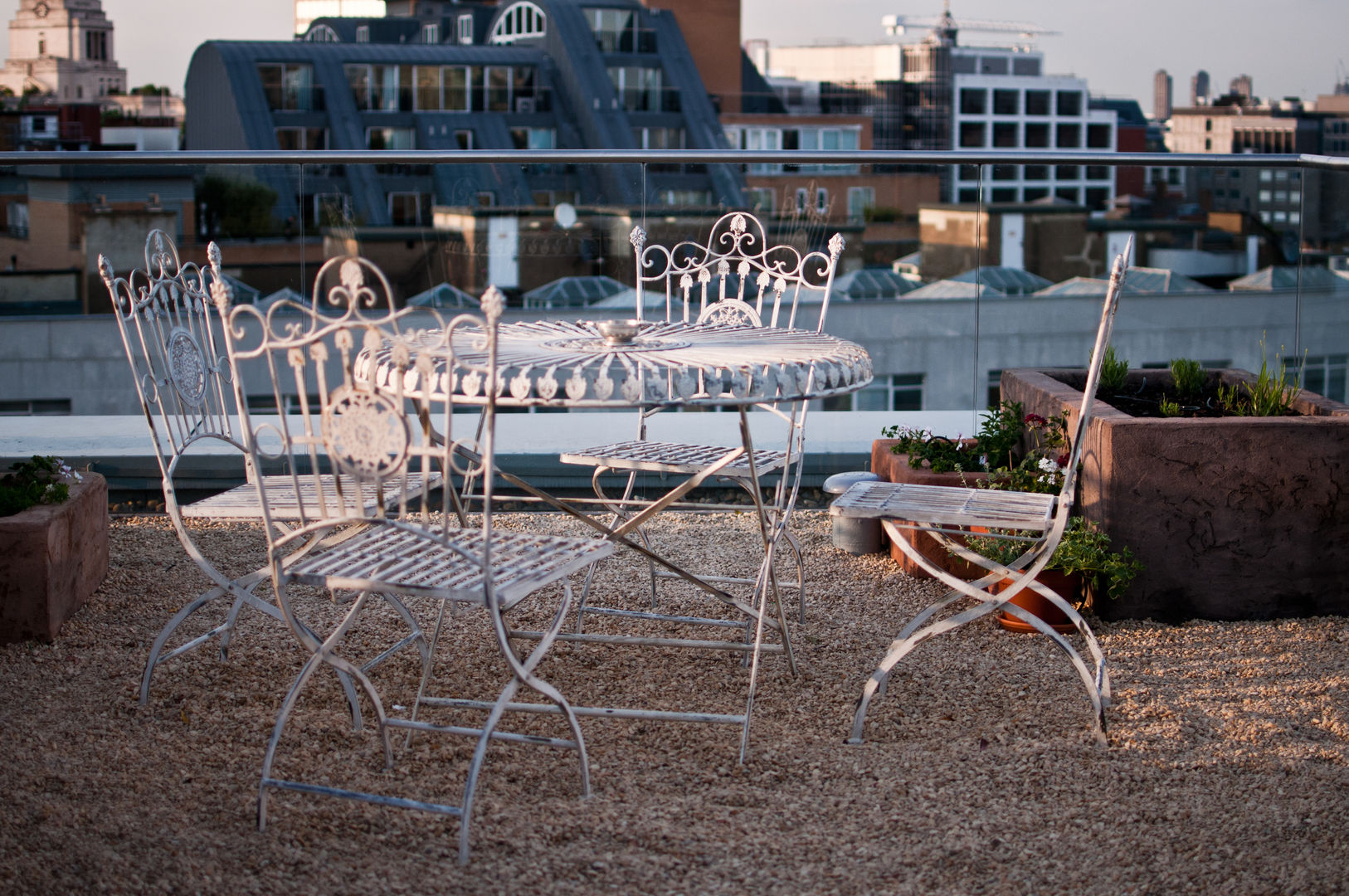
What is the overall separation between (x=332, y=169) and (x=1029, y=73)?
365 feet

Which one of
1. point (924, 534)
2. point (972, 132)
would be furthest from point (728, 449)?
point (972, 132)

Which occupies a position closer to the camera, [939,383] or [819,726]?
[819,726]

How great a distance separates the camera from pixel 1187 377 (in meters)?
4.17

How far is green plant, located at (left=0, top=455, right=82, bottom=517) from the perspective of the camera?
11.2ft

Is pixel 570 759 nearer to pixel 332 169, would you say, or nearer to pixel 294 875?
pixel 294 875

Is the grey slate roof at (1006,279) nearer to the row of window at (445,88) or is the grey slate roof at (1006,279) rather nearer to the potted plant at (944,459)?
the potted plant at (944,459)

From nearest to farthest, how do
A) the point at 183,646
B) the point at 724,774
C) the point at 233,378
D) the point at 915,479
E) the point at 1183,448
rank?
the point at 233,378 → the point at 724,774 → the point at 183,646 → the point at 1183,448 → the point at 915,479

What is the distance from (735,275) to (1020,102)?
4098 inches

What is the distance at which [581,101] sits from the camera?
54.2 meters

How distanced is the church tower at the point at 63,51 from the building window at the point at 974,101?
6130 centimetres

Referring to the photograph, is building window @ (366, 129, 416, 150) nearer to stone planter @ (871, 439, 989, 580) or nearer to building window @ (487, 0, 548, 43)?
building window @ (487, 0, 548, 43)

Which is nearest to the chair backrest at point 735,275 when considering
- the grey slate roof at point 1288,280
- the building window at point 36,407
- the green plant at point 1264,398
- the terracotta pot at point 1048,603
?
the terracotta pot at point 1048,603

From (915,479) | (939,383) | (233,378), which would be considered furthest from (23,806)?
(939,383)

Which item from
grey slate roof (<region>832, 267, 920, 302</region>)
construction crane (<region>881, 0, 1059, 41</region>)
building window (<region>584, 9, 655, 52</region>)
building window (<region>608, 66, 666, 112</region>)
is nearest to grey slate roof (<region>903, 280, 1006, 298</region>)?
grey slate roof (<region>832, 267, 920, 302</region>)
